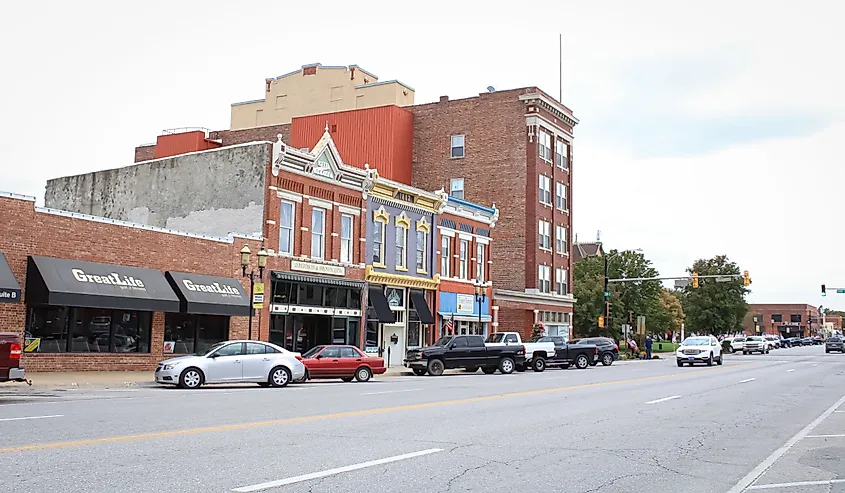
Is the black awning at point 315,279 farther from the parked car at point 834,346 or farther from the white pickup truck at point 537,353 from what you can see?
the parked car at point 834,346

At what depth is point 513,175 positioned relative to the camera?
186 ft

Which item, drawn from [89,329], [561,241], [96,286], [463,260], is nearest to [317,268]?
[89,329]

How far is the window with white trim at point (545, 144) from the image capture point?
57.7 metres

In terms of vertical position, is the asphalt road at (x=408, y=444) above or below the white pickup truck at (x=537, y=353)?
below

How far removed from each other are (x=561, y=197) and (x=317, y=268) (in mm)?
28804

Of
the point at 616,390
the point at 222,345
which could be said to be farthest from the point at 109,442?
the point at 616,390

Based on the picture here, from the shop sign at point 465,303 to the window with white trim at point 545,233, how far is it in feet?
38.7

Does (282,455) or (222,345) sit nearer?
(282,455)

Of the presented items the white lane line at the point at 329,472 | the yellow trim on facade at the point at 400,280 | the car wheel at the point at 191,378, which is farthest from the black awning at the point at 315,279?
the white lane line at the point at 329,472

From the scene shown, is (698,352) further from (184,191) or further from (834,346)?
(834,346)

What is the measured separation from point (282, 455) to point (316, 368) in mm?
18016

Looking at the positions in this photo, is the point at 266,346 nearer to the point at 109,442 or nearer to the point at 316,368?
the point at 316,368

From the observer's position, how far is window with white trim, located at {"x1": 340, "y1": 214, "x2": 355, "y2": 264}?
128 feet

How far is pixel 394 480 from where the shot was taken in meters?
8.82
